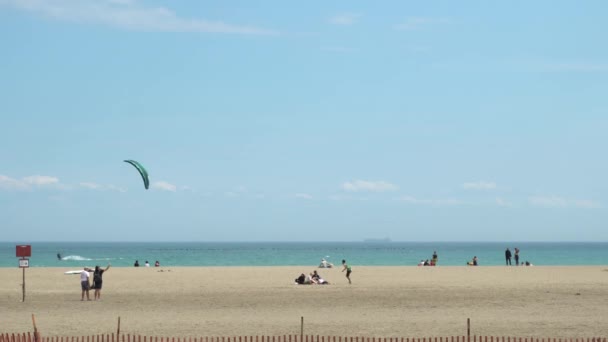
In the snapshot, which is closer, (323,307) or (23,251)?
(323,307)

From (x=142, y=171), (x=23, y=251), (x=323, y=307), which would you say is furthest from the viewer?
(x=142, y=171)

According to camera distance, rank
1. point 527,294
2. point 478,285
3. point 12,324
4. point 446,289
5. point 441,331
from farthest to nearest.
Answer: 1. point 478,285
2. point 446,289
3. point 527,294
4. point 12,324
5. point 441,331

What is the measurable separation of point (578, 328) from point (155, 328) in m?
10.7

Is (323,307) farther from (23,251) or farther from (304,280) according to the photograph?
(304,280)

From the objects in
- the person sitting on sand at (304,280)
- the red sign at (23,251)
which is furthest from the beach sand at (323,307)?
the red sign at (23,251)

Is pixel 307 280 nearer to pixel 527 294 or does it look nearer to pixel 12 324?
pixel 527 294

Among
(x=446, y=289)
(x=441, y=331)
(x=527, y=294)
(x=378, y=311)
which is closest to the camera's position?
(x=441, y=331)

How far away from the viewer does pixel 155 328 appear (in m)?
21.2

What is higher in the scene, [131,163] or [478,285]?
[131,163]

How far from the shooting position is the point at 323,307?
27.1 meters

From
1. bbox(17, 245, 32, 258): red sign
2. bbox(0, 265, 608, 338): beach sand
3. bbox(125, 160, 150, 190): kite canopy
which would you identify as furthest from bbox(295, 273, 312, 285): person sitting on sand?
bbox(17, 245, 32, 258): red sign

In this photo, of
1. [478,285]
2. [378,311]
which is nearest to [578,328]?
[378,311]

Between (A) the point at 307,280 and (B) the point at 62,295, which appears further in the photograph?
(A) the point at 307,280

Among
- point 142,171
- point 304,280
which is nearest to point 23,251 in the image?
point 142,171
